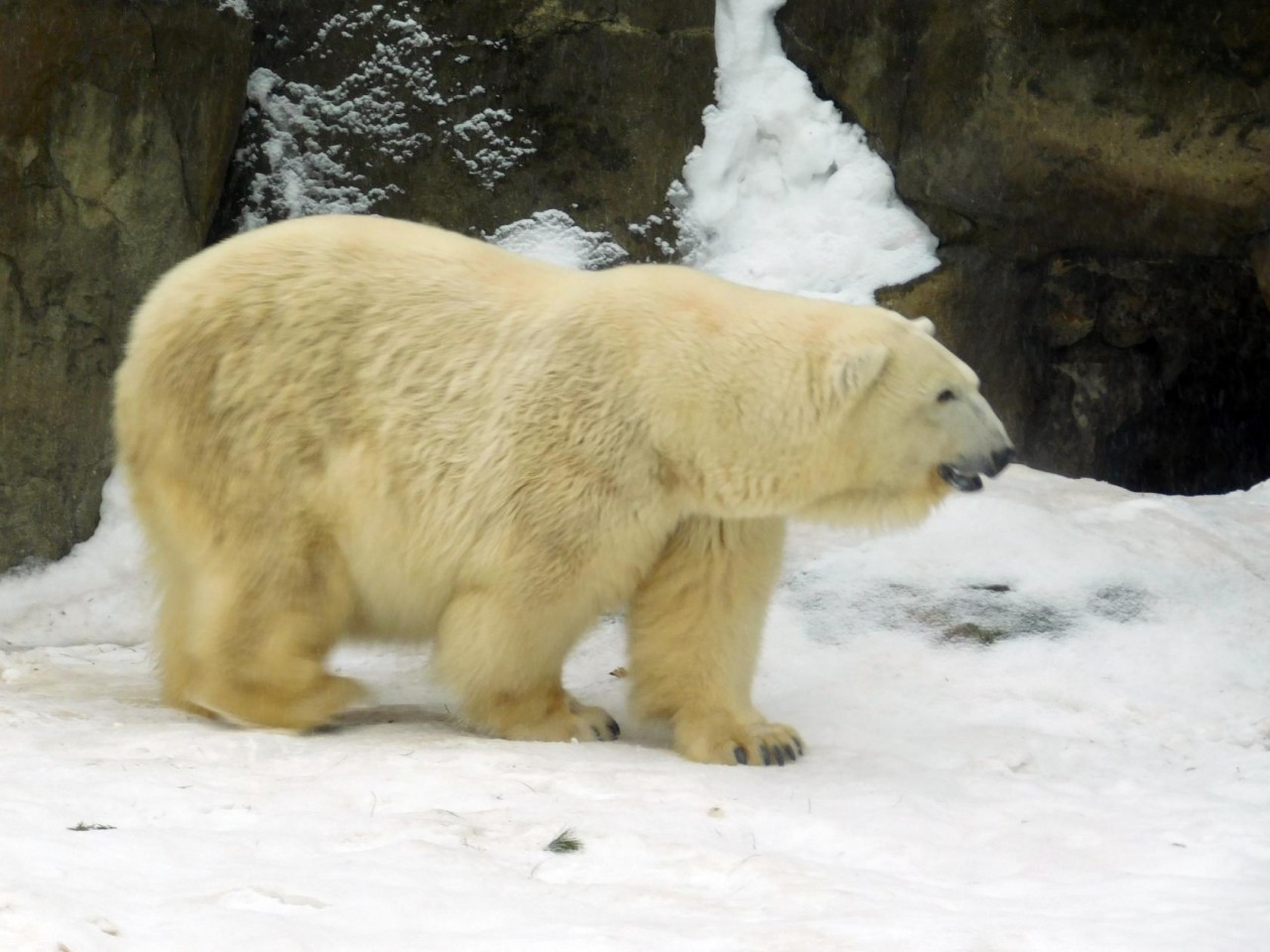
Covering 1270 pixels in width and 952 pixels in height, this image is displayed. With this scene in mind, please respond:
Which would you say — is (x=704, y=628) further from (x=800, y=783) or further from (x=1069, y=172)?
(x=1069, y=172)

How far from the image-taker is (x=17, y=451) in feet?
24.0

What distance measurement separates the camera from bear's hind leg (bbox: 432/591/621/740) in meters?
4.91

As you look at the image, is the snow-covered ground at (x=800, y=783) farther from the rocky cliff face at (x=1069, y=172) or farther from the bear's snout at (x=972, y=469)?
the rocky cliff face at (x=1069, y=172)

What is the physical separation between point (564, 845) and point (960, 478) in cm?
198

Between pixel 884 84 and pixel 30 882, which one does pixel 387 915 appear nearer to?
pixel 30 882

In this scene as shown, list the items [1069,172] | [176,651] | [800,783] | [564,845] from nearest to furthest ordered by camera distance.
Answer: [564,845] < [800,783] < [176,651] < [1069,172]

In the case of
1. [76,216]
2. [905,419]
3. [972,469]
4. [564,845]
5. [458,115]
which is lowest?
[564,845]

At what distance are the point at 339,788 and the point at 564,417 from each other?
4.69 feet

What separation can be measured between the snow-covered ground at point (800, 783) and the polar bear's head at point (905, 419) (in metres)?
0.89

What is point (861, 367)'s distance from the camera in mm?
4883

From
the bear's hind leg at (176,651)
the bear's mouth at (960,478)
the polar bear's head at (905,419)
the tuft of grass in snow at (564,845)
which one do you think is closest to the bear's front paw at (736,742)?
the polar bear's head at (905,419)

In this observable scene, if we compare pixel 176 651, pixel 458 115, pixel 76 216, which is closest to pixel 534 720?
pixel 176 651

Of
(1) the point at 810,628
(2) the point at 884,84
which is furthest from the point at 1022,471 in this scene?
(2) the point at 884,84

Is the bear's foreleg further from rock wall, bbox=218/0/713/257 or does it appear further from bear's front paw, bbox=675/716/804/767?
rock wall, bbox=218/0/713/257
